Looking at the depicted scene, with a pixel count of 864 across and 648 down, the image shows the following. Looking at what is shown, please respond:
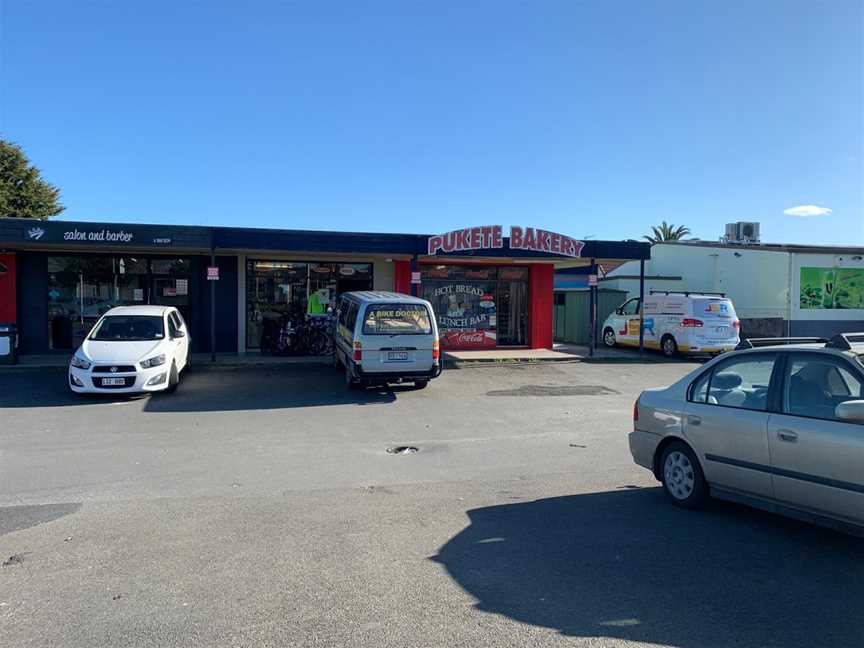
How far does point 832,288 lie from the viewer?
2673cm

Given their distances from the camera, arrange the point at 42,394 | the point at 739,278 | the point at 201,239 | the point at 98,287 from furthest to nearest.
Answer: the point at 739,278, the point at 98,287, the point at 201,239, the point at 42,394

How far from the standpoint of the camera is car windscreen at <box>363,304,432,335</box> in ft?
42.0

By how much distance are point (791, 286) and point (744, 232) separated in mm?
5629

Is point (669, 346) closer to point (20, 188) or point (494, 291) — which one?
point (494, 291)

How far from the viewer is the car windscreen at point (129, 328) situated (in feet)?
43.1

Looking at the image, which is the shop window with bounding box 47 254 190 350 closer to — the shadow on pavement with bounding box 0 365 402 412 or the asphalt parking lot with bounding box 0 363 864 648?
the shadow on pavement with bounding box 0 365 402 412

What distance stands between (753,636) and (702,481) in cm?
226

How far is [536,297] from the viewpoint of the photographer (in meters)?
21.6

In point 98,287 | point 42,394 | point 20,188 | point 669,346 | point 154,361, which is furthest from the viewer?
point 20,188

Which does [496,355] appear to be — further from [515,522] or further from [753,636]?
[753,636]

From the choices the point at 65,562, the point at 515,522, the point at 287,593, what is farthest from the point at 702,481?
the point at 65,562

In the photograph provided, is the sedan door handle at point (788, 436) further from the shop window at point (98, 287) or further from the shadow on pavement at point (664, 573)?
the shop window at point (98, 287)

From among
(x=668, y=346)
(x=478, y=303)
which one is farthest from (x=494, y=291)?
(x=668, y=346)

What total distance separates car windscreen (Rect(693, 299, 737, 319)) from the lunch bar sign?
448 cm
